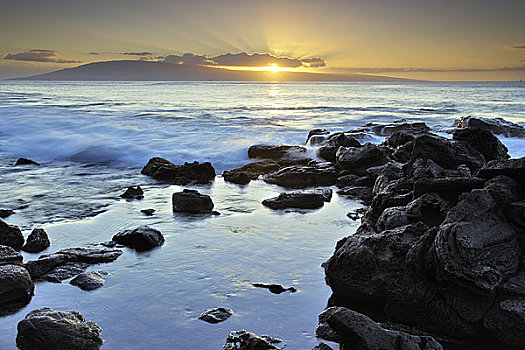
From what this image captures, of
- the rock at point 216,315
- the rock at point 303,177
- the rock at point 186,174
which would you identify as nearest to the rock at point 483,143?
the rock at point 303,177

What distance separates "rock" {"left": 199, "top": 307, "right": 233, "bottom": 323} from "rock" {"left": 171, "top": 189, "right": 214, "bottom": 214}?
4.71 meters

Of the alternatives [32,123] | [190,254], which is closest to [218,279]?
[190,254]

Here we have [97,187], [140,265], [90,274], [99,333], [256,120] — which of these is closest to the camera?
[99,333]

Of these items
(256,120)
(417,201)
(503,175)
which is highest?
(503,175)

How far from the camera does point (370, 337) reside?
173 inches

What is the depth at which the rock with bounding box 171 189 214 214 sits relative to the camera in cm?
1019

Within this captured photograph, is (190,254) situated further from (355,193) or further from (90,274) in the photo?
(355,193)

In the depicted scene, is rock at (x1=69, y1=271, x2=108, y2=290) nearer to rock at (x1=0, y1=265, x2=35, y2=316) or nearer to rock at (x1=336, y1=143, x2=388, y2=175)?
rock at (x1=0, y1=265, x2=35, y2=316)

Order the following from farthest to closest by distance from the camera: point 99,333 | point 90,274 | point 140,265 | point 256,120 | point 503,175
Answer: point 256,120 < point 140,265 < point 90,274 < point 503,175 < point 99,333

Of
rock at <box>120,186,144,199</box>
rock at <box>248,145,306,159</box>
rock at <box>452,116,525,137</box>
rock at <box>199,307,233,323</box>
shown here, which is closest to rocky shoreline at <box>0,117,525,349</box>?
rock at <box>199,307,233,323</box>

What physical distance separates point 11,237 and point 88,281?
2357mm

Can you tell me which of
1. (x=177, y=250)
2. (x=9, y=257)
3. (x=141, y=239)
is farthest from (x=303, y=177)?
(x=9, y=257)

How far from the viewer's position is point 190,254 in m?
7.55

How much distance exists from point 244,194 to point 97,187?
4608mm
